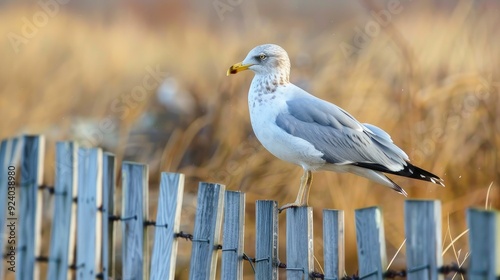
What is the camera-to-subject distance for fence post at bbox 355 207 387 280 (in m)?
2.15

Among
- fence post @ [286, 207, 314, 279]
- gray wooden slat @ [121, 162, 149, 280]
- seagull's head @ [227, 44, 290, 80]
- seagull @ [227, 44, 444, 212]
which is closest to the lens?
fence post @ [286, 207, 314, 279]

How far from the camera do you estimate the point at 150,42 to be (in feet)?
16.9

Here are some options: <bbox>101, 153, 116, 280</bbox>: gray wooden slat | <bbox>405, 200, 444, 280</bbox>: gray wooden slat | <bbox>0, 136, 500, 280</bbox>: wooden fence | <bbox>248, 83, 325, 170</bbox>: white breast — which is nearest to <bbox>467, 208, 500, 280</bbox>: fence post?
<bbox>0, 136, 500, 280</bbox>: wooden fence

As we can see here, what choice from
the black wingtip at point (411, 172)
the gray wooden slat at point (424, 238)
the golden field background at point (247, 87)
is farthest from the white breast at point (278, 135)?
the golden field background at point (247, 87)

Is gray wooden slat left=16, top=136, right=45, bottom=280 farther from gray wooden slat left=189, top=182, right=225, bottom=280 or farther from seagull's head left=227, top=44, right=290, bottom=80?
gray wooden slat left=189, top=182, right=225, bottom=280

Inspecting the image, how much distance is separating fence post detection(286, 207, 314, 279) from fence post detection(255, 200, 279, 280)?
10 centimetres

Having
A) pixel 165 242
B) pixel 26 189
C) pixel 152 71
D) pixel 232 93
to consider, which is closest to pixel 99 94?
pixel 152 71

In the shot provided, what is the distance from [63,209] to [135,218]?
1.83ft

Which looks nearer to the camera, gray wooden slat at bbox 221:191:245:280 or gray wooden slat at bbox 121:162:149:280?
gray wooden slat at bbox 221:191:245:280

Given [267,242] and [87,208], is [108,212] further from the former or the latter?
[267,242]

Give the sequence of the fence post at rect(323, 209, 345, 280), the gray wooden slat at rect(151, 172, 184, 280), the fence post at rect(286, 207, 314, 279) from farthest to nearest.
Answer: the gray wooden slat at rect(151, 172, 184, 280) → the fence post at rect(286, 207, 314, 279) → the fence post at rect(323, 209, 345, 280)

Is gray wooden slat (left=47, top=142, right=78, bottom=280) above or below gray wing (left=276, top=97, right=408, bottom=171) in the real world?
below

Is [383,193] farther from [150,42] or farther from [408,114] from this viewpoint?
[150,42]

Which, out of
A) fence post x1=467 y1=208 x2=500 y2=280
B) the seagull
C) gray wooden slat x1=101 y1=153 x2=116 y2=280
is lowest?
fence post x1=467 y1=208 x2=500 y2=280
